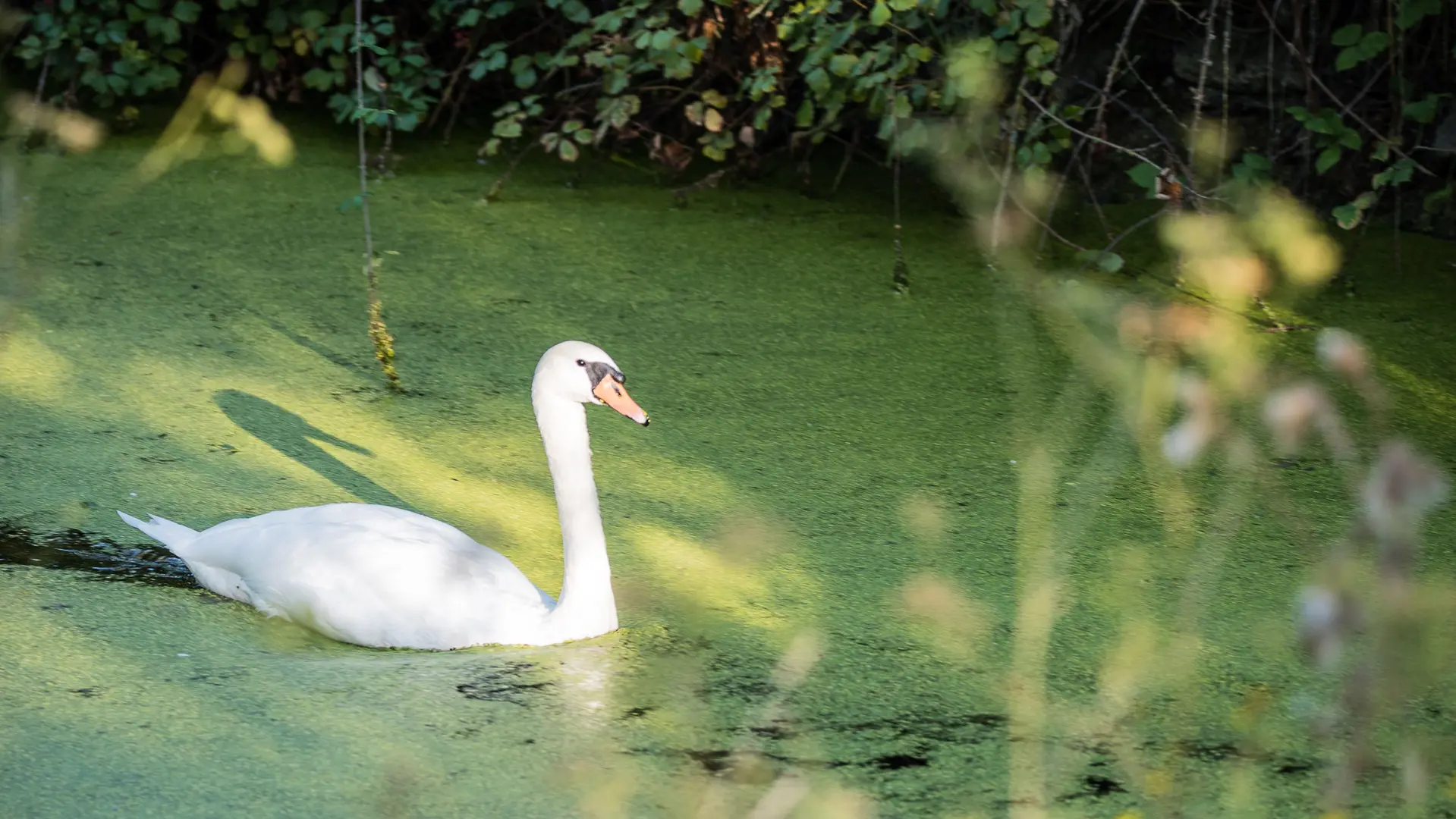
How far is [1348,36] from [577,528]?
1930 mm

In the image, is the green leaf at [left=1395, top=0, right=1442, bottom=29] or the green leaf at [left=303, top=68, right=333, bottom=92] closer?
the green leaf at [left=1395, top=0, right=1442, bottom=29]

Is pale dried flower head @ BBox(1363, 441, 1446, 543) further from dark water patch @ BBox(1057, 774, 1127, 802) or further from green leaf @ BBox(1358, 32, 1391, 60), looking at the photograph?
green leaf @ BBox(1358, 32, 1391, 60)

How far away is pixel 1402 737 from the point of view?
1.85m

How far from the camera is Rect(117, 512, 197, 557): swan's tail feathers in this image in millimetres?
2205

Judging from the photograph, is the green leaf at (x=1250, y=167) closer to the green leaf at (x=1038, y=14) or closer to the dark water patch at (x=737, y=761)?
the green leaf at (x=1038, y=14)

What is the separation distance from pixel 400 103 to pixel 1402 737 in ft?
9.37

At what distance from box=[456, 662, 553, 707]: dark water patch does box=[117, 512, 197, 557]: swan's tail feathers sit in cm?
52

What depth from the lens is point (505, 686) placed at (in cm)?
Result: 192

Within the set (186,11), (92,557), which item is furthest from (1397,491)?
(186,11)

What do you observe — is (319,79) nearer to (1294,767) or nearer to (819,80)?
(819,80)

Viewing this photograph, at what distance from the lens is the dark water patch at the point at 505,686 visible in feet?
6.18

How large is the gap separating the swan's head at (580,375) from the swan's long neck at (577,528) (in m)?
→ 0.02

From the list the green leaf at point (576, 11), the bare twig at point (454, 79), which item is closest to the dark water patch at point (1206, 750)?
the green leaf at point (576, 11)

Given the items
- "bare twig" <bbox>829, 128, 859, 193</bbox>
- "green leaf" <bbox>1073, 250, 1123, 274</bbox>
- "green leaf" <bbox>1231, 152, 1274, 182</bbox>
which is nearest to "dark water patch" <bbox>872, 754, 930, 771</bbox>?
"green leaf" <bbox>1073, 250, 1123, 274</bbox>
